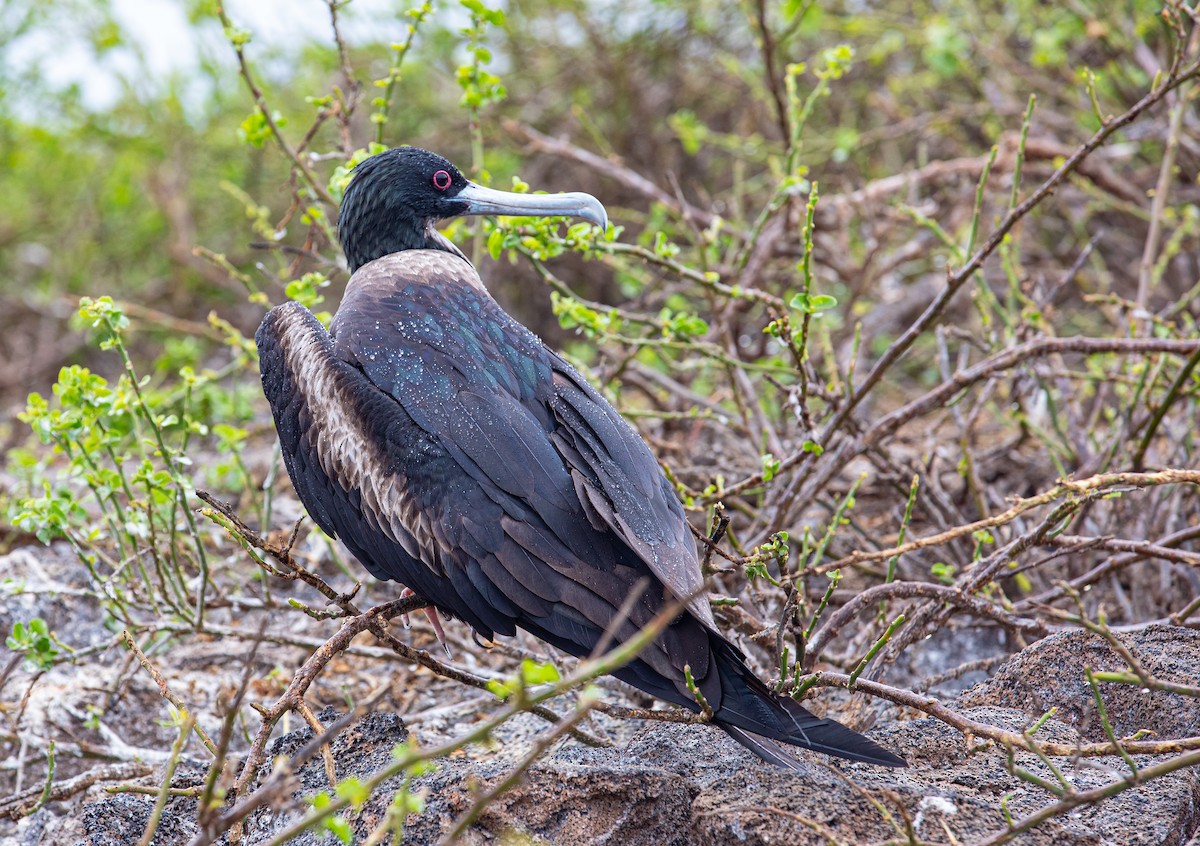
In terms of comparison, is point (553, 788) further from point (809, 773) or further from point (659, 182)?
point (659, 182)

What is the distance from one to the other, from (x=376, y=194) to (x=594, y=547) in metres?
1.19

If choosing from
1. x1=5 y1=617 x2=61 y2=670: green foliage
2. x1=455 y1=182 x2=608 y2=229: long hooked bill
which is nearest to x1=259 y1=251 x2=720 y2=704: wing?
x1=455 y1=182 x2=608 y2=229: long hooked bill

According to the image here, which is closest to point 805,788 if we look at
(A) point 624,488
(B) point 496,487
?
(A) point 624,488

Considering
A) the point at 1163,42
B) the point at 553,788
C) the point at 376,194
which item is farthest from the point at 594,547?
the point at 1163,42

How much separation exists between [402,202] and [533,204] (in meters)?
0.35

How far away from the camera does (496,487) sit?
220 centimetres

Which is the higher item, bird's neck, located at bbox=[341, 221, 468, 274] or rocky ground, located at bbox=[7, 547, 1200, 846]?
bird's neck, located at bbox=[341, 221, 468, 274]

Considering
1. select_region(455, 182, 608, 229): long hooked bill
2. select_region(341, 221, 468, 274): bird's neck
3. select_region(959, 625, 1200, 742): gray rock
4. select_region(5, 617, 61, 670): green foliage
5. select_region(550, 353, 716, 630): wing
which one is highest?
select_region(341, 221, 468, 274): bird's neck

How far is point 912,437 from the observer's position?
413 centimetres

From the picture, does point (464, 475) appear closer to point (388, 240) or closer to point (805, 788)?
point (805, 788)

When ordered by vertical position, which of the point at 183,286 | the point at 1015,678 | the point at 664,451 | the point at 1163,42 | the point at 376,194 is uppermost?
the point at 183,286

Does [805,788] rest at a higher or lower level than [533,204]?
lower

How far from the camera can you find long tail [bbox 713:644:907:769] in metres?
1.89

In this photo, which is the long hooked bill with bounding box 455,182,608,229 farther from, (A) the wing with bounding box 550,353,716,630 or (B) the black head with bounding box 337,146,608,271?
(A) the wing with bounding box 550,353,716,630
